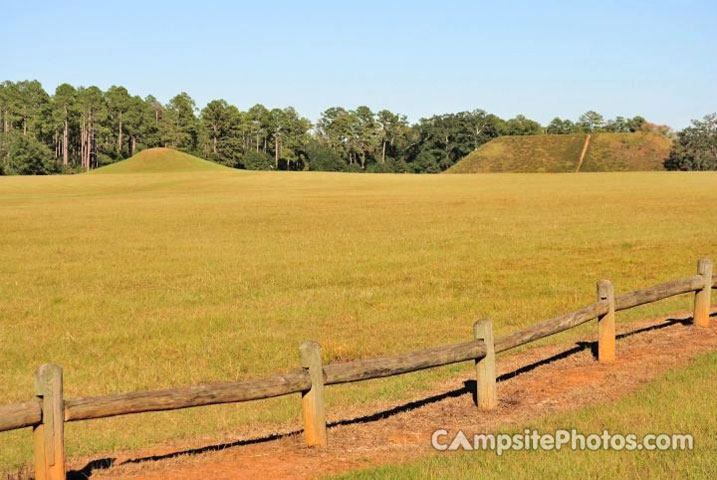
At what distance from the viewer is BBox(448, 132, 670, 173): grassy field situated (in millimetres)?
162312

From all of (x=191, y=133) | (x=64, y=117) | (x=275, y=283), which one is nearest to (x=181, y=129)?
(x=191, y=133)

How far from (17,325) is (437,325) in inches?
382

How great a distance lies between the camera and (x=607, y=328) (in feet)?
42.9

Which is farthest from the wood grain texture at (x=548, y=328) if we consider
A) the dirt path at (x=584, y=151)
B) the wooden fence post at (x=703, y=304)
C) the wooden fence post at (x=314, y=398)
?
the dirt path at (x=584, y=151)

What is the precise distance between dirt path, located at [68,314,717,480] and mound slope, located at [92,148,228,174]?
125m

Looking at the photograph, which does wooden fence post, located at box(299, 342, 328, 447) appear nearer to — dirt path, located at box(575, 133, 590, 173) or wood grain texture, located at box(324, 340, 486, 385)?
wood grain texture, located at box(324, 340, 486, 385)

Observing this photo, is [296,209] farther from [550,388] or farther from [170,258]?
[550,388]

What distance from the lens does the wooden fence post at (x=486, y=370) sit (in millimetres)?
10484

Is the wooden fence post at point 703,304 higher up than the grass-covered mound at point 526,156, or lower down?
lower down

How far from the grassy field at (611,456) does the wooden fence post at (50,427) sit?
103 inches

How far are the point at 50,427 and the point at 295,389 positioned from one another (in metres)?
2.51

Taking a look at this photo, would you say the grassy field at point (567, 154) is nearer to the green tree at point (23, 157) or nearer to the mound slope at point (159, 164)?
the mound slope at point (159, 164)

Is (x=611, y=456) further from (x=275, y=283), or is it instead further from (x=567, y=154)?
(x=567, y=154)

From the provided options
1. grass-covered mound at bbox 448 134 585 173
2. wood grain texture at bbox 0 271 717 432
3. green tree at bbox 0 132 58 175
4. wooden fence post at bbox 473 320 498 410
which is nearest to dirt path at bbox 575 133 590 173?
grass-covered mound at bbox 448 134 585 173
